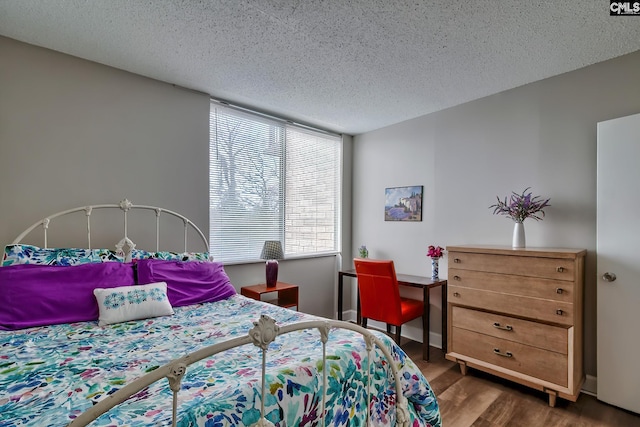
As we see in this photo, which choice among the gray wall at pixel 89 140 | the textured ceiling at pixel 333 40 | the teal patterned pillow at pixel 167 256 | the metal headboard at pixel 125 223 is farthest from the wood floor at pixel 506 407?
the textured ceiling at pixel 333 40

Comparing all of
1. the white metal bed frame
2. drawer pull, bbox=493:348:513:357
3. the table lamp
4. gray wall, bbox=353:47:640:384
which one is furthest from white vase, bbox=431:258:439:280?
the white metal bed frame

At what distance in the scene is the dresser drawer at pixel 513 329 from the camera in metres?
2.21

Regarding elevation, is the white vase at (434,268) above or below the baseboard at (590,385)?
above

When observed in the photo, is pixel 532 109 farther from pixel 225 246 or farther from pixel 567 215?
pixel 225 246

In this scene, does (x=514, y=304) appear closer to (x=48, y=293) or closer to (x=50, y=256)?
(x=48, y=293)

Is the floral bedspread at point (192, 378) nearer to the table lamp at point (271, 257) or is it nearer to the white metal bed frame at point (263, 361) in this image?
the white metal bed frame at point (263, 361)

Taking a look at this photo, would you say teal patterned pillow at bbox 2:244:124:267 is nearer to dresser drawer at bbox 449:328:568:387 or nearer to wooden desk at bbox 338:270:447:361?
wooden desk at bbox 338:270:447:361

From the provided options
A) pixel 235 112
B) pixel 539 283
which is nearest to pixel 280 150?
pixel 235 112

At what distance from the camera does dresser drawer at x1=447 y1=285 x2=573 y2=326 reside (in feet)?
7.20

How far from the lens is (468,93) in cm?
294

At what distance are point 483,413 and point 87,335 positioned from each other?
240cm

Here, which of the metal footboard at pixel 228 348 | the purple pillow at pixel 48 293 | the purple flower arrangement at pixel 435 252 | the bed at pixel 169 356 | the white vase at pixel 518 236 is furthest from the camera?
the purple flower arrangement at pixel 435 252

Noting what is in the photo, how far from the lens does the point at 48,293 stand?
1781 millimetres

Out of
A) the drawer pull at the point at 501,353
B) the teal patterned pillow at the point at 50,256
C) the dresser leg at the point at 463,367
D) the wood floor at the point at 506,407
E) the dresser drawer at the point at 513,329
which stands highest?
the teal patterned pillow at the point at 50,256
